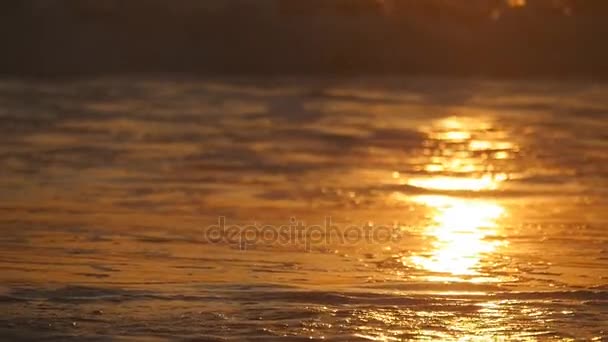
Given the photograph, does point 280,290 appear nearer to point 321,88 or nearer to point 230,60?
point 321,88

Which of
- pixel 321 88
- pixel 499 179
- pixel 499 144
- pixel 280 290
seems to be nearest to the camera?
pixel 280 290

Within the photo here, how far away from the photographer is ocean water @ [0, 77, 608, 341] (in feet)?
17.1

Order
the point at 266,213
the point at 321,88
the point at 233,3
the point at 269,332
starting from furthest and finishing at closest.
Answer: the point at 233,3, the point at 321,88, the point at 266,213, the point at 269,332

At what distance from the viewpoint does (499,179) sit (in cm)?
888

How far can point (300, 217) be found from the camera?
291 inches

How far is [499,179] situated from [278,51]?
25.0ft

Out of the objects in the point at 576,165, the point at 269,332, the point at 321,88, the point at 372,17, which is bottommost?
the point at 269,332

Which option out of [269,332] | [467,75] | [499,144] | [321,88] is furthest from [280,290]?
[467,75]

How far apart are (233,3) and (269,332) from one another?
12.6 m

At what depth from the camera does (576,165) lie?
366 inches

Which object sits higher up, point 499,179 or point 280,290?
point 499,179

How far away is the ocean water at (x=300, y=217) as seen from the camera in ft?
17.1

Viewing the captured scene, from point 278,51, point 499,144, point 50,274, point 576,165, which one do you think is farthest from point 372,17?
point 50,274

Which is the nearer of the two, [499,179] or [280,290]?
[280,290]
